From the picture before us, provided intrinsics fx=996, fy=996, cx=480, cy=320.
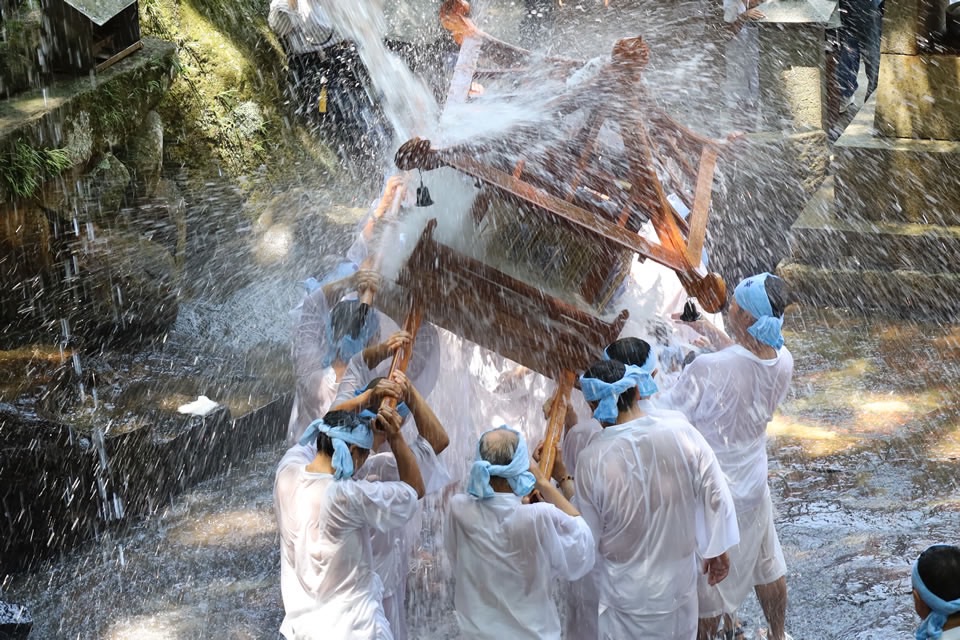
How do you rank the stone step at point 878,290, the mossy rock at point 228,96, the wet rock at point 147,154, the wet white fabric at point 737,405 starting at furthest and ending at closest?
the mossy rock at point 228,96, the stone step at point 878,290, the wet rock at point 147,154, the wet white fabric at point 737,405

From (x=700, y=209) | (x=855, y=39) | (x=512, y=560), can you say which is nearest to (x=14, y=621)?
(x=512, y=560)

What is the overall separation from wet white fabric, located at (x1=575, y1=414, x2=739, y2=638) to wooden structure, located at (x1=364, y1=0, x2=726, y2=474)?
0.28m

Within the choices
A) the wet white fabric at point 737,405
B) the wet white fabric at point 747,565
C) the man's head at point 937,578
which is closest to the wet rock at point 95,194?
the wet white fabric at point 737,405

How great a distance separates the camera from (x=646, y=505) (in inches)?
166

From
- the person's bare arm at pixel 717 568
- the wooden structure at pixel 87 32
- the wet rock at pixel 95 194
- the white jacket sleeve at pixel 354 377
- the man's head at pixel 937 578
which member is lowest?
the person's bare arm at pixel 717 568

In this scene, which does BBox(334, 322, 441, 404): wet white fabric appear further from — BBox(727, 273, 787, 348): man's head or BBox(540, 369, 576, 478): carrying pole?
BBox(727, 273, 787, 348): man's head

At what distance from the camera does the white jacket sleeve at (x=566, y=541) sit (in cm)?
395

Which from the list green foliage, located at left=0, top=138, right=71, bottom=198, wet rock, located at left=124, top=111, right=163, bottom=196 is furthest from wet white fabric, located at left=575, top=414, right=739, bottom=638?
wet rock, located at left=124, top=111, right=163, bottom=196

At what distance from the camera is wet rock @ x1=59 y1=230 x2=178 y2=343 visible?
25.4 ft

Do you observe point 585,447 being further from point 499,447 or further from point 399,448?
point 399,448

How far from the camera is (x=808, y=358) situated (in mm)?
8414

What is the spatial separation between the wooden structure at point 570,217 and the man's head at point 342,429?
2.69 ft

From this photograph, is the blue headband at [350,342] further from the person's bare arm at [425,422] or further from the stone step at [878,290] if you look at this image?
the stone step at [878,290]

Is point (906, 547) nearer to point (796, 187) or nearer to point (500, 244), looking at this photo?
point (500, 244)
